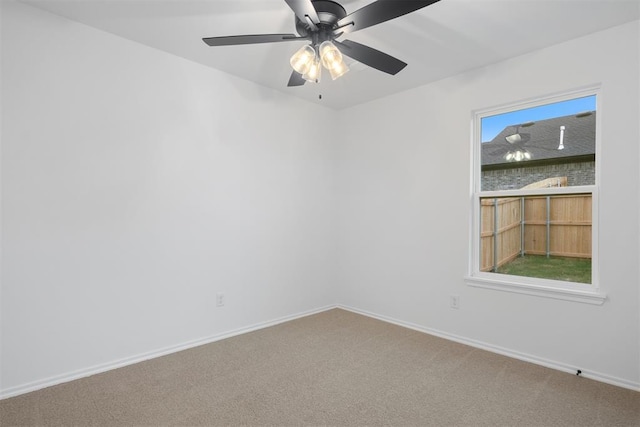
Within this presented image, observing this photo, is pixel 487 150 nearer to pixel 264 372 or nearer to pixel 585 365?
pixel 585 365

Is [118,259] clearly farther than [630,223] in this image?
Yes

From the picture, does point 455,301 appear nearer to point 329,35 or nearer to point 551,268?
point 551,268

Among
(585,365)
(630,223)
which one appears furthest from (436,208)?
(585,365)

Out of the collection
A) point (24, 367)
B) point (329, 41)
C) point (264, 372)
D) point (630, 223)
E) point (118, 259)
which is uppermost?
point (329, 41)

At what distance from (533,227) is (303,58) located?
7.81 feet

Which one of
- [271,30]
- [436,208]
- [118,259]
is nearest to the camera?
[271,30]

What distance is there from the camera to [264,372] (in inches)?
100

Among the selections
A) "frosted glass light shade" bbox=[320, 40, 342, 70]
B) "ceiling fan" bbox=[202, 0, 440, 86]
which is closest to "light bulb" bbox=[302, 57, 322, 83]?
"ceiling fan" bbox=[202, 0, 440, 86]

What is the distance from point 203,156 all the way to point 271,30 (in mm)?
1244

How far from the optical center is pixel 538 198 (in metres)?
2.91

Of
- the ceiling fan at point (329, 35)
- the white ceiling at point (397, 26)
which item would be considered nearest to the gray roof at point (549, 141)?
the white ceiling at point (397, 26)

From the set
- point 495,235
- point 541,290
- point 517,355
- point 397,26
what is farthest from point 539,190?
point 397,26

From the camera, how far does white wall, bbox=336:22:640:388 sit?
7.82 ft

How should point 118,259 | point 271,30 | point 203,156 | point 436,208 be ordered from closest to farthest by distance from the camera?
point 271,30
point 118,259
point 203,156
point 436,208
